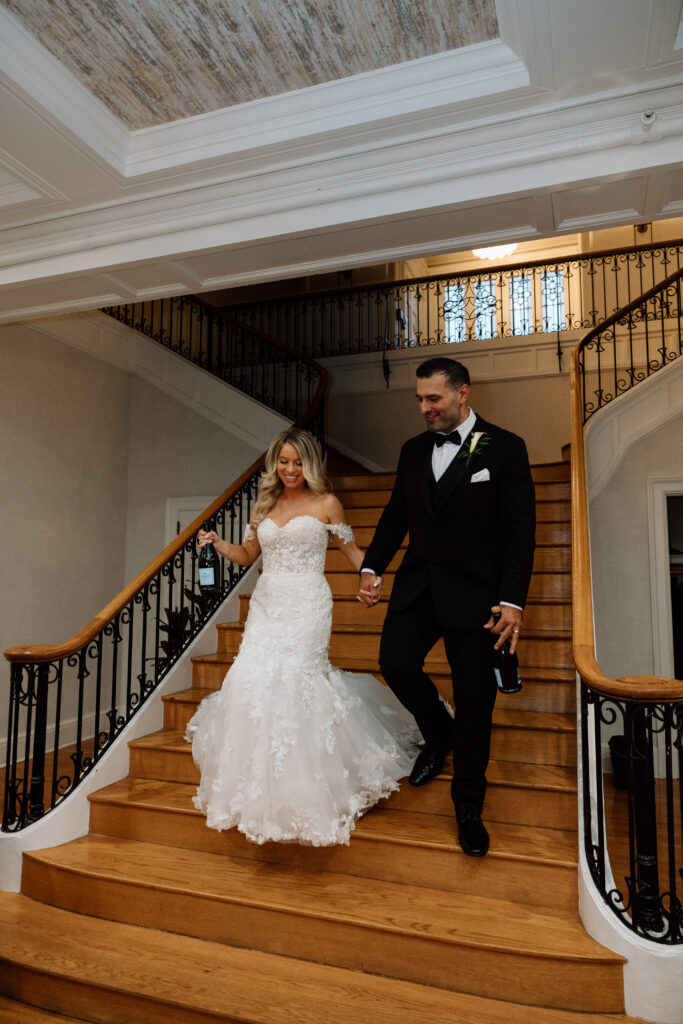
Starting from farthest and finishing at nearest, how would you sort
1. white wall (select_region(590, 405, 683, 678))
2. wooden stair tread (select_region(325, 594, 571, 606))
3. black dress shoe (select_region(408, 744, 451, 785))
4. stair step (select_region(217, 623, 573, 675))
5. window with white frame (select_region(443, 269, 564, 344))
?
window with white frame (select_region(443, 269, 564, 344)) → white wall (select_region(590, 405, 683, 678)) → wooden stair tread (select_region(325, 594, 571, 606)) → stair step (select_region(217, 623, 573, 675)) → black dress shoe (select_region(408, 744, 451, 785))

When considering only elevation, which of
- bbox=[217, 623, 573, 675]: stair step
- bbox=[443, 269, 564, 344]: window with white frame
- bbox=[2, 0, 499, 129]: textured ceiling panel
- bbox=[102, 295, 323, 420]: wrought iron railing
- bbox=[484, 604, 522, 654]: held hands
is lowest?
bbox=[217, 623, 573, 675]: stair step

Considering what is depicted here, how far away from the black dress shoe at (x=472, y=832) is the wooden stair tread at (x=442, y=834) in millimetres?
46

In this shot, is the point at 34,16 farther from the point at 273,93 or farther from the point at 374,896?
the point at 374,896

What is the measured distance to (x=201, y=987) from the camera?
Answer: 237 centimetres

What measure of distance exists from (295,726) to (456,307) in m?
6.92

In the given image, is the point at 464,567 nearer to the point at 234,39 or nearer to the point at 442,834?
the point at 442,834

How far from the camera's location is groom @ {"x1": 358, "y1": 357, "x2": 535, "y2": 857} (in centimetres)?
259

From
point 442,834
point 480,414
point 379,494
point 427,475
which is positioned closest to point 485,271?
point 480,414

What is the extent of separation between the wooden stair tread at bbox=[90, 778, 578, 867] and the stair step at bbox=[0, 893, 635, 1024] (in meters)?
0.47

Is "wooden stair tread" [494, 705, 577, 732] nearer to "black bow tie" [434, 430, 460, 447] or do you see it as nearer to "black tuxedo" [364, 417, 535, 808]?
"black tuxedo" [364, 417, 535, 808]

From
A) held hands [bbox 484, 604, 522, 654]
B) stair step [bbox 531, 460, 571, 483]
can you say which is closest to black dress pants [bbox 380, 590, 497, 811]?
held hands [bbox 484, 604, 522, 654]

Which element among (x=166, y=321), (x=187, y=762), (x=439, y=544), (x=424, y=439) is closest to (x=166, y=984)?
(x=187, y=762)

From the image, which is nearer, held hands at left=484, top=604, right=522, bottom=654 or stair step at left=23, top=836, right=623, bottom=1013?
stair step at left=23, top=836, right=623, bottom=1013

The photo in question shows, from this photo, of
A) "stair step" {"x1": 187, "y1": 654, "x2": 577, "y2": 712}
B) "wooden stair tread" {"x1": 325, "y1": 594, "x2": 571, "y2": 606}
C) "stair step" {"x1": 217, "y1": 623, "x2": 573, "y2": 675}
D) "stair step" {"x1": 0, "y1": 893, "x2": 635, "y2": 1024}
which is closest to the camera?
"stair step" {"x1": 0, "y1": 893, "x2": 635, "y2": 1024}
